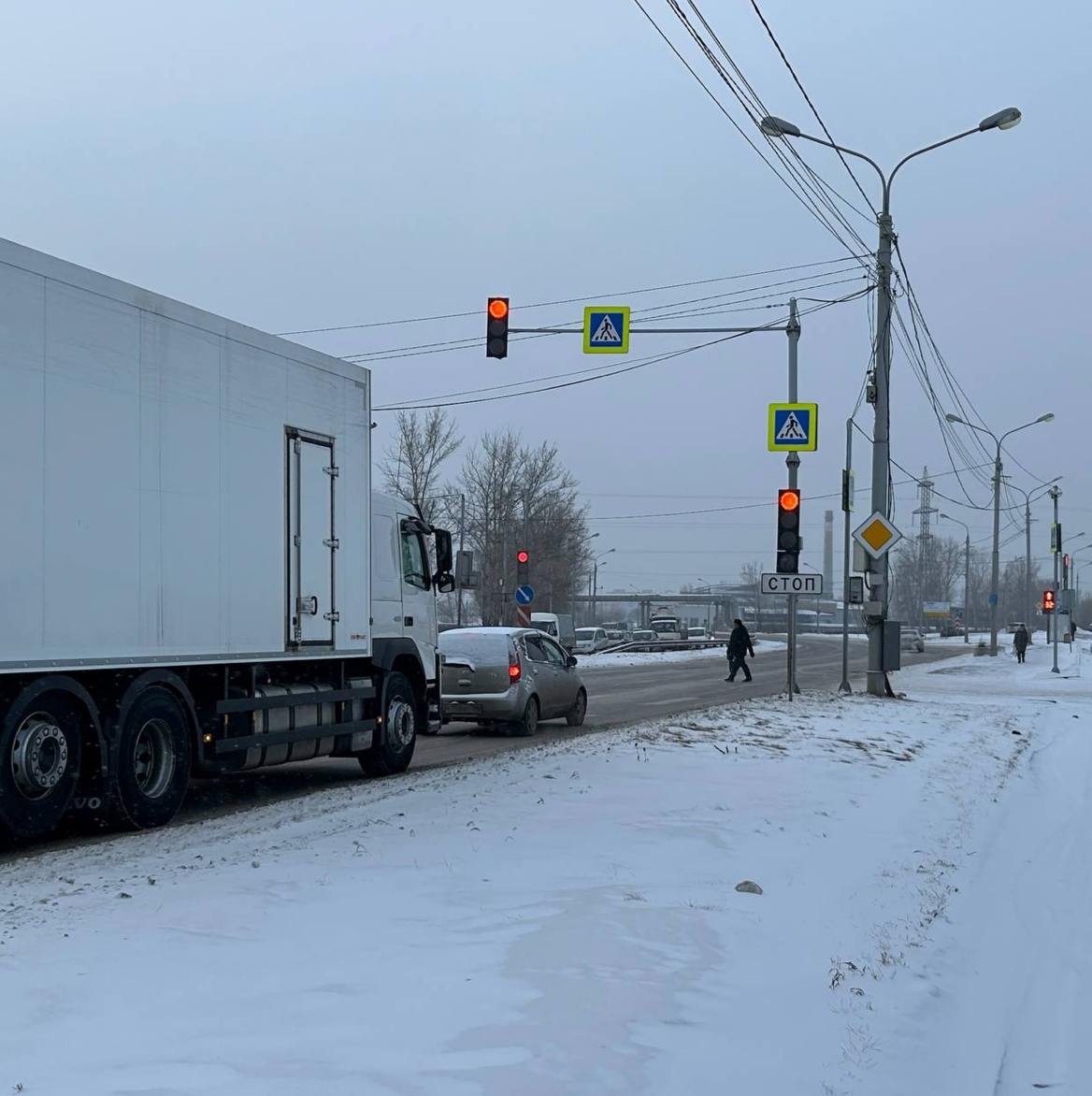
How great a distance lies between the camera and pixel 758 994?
5.77 meters

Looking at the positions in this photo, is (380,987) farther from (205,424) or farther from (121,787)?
(205,424)

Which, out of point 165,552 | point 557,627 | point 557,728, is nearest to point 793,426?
point 557,728

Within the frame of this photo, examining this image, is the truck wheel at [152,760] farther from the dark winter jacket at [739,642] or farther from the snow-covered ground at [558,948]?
the dark winter jacket at [739,642]

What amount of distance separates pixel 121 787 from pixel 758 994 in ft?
18.0

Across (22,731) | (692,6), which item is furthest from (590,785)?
(692,6)

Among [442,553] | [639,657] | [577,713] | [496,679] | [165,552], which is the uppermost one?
[442,553]

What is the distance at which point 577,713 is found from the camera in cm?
2122

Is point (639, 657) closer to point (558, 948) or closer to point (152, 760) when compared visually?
point (152, 760)

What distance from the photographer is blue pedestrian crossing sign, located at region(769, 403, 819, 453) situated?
23.0m

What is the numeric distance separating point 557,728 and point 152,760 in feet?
35.6

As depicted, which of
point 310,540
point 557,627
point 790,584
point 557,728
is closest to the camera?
point 310,540

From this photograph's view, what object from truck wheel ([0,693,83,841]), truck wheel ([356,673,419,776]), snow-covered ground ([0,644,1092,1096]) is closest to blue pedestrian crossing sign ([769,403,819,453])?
truck wheel ([356,673,419,776])

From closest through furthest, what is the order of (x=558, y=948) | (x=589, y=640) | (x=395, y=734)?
1. (x=558, y=948)
2. (x=395, y=734)
3. (x=589, y=640)

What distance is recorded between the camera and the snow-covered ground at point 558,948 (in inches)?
184
